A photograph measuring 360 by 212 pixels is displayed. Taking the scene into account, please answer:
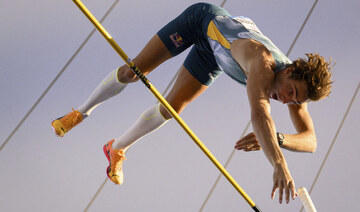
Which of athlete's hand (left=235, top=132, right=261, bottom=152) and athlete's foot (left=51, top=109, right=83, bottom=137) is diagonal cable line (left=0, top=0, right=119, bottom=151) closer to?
athlete's foot (left=51, top=109, right=83, bottom=137)

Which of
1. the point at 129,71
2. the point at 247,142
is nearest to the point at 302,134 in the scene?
the point at 247,142

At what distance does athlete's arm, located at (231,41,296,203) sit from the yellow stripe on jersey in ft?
0.41

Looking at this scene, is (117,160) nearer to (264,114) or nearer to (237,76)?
(237,76)

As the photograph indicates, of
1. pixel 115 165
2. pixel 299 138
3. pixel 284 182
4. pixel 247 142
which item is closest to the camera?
pixel 284 182

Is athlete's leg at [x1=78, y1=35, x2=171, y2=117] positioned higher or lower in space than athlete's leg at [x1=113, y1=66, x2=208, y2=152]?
higher

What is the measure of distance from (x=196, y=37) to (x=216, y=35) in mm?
152

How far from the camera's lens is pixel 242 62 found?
1474mm

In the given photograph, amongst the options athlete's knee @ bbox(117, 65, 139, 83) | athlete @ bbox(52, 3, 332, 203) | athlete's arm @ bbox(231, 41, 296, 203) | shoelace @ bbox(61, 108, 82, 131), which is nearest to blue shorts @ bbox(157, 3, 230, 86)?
athlete @ bbox(52, 3, 332, 203)

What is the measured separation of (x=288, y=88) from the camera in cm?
147

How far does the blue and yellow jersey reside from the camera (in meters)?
1.53

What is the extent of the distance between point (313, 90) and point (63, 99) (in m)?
1.23

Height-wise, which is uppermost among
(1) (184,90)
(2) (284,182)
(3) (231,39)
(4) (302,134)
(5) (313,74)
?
(3) (231,39)

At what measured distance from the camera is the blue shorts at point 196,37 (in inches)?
66.2

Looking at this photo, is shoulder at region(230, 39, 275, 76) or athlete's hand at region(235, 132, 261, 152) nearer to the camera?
shoulder at region(230, 39, 275, 76)
